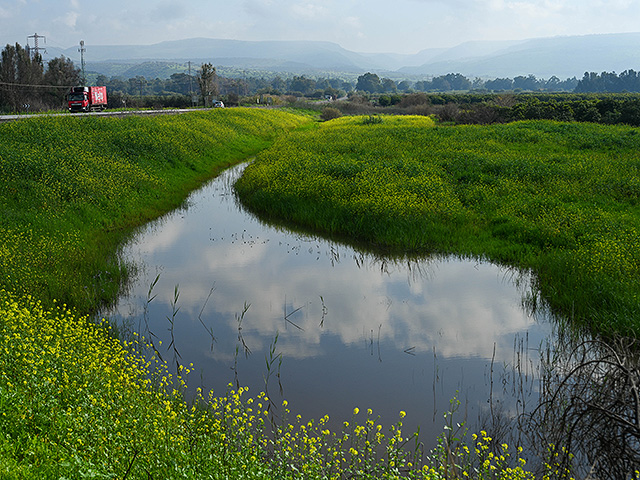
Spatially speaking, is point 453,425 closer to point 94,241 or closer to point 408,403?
point 408,403

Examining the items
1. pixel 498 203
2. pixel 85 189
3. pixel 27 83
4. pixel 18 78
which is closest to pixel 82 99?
pixel 27 83

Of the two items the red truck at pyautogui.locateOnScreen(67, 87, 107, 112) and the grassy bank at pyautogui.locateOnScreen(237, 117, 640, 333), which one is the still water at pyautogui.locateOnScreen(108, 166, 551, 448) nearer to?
the grassy bank at pyautogui.locateOnScreen(237, 117, 640, 333)

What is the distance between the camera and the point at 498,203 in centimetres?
1997

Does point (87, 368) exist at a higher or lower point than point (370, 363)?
higher

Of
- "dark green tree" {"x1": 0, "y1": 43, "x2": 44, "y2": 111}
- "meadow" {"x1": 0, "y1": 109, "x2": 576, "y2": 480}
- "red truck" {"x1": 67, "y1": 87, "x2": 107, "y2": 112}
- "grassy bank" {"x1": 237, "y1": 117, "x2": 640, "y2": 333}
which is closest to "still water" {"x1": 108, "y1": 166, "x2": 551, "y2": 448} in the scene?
"meadow" {"x1": 0, "y1": 109, "x2": 576, "y2": 480}

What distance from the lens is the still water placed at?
9539mm

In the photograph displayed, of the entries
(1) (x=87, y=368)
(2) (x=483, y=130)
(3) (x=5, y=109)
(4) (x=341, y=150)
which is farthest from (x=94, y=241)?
(3) (x=5, y=109)

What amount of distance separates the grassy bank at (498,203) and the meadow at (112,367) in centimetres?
40

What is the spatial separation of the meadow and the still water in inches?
22.5

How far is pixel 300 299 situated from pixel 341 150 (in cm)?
1954

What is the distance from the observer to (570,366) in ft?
33.2

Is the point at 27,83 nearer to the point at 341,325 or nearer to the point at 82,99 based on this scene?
the point at 82,99

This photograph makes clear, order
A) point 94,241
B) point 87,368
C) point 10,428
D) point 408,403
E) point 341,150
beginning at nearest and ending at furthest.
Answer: point 10,428, point 87,368, point 408,403, point 94,241, point 341,150

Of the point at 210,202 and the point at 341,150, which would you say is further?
the point at 341,150
